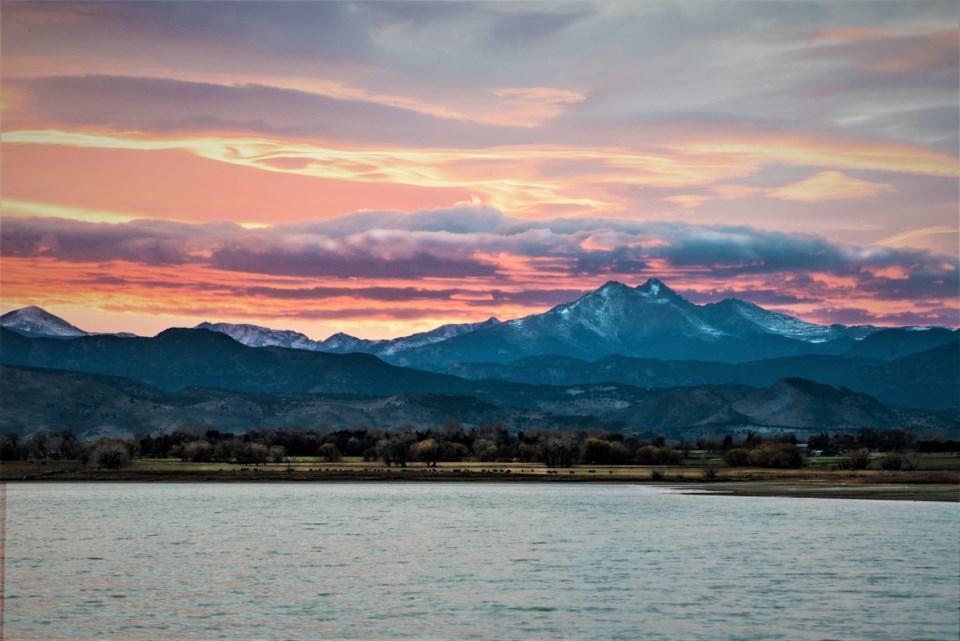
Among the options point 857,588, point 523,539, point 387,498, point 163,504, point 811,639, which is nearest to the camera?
point 811,639

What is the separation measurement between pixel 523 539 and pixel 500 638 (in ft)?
162

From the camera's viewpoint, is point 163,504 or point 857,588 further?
point 163,504

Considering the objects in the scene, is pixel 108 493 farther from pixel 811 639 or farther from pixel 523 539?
pixel 811 639

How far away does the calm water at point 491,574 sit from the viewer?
56.7 m

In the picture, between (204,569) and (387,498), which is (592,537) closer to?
(204,569)

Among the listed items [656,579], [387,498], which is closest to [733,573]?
[656,579]

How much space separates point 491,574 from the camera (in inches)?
3019

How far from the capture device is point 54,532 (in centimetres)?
11081

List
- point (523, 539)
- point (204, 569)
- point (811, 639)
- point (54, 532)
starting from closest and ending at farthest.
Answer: point (811, 639) < point (204, 569) < point (523, 539) < point (54, 532)

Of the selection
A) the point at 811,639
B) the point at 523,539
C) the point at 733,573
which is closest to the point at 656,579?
the point at 733,573

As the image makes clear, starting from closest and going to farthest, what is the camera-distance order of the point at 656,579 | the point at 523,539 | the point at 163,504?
the point at 656,579 < the point at 523,539 < the point at 163,504

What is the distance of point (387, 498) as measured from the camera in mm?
173250

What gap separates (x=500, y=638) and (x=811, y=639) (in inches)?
552

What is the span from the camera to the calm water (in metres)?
56.7
